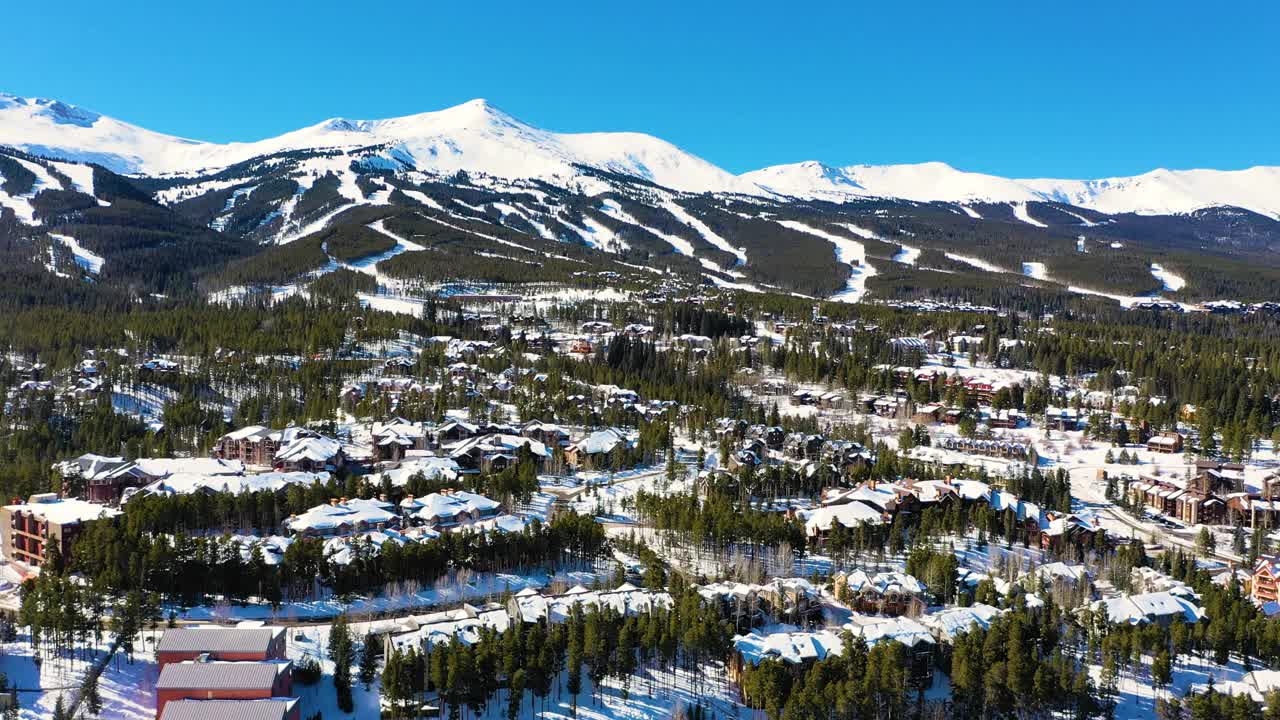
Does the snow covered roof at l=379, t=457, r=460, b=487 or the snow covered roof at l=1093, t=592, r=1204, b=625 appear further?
the snow covered roof at l=379, t=457, r=460, b=487

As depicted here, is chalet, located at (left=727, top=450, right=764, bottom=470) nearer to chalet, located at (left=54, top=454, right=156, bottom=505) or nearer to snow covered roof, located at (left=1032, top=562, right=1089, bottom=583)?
snow covered roof, located at (left=1032, top=562, right=1089, bottom=583)

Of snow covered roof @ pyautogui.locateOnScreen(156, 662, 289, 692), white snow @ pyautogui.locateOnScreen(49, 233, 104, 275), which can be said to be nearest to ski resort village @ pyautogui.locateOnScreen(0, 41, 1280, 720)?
snow covered roof @ pyautogui.locateOnScreen(156, 662, 289, 692)

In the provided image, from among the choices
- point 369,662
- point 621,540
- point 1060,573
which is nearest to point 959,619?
point 1060,573

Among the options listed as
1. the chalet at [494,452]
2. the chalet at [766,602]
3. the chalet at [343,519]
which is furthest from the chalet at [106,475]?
the chalet at [766,602]

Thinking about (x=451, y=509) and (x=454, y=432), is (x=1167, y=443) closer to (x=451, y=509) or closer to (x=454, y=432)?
(x=454, y=432)

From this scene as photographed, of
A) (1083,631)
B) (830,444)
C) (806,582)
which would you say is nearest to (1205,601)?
(1083,631)

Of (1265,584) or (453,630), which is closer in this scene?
(453,630)

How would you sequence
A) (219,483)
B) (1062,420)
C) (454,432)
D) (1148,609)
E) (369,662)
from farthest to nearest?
(1062,420)
(454,432)
(219,483)
(1148,609)
(369,662)

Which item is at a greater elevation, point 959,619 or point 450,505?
point 450,505

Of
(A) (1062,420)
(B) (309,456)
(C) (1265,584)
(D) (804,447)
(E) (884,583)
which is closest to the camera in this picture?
(E) (884,583)

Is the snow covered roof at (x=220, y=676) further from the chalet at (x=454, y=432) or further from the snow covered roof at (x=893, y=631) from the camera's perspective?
the chalet at (x=454, y=432)
